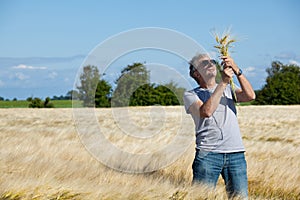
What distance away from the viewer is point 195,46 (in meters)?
4.18

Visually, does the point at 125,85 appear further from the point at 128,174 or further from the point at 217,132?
the point at 217,132

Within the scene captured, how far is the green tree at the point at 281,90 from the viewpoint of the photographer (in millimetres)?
66562

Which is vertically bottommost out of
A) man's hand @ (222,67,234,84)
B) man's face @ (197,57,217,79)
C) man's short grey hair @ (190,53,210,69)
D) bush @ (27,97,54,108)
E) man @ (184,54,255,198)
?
man @ (184,54,255,198)

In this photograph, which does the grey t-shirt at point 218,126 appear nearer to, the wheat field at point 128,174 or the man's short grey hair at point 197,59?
the man's short grey hair at point 197,59

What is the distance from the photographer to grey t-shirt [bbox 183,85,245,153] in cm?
386

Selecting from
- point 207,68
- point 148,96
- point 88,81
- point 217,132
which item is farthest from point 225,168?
point 148,96

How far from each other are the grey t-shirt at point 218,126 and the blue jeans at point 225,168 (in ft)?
0.18

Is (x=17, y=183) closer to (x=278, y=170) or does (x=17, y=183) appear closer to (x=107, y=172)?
(x=107, y=172)

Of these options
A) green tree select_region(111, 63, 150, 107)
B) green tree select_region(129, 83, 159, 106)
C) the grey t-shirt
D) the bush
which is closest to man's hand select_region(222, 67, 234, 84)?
the grey t-shirt

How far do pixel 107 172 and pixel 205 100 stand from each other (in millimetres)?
1212

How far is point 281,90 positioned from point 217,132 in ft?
212

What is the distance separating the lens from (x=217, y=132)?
12.7ft

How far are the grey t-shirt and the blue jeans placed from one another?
0.05 m

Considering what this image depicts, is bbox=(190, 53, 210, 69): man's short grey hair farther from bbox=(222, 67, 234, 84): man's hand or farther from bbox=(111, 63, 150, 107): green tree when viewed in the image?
bbox=(111, 63, 150, 107): green tree
